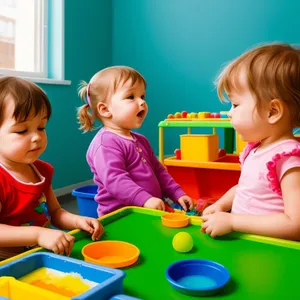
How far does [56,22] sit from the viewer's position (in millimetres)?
2553

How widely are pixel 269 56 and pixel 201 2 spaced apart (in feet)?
7.14

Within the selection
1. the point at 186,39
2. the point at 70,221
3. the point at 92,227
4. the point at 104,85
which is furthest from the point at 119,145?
the point at 186,39

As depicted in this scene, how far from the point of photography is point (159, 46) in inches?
115

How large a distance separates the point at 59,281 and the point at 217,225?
310 millimetres

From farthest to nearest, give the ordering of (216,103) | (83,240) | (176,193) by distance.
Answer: (216,103), (176,193), (83,240)

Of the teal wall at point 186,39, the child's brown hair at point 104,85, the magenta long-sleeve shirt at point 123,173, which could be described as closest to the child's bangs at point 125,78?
the child's brown hair at point 104,85

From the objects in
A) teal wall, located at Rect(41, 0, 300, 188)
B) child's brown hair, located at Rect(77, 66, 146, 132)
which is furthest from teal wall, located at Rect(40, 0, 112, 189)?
child's brown hair, located at Rect(77, 66, 146, 132)

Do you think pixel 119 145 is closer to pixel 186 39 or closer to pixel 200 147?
pixel 200 147

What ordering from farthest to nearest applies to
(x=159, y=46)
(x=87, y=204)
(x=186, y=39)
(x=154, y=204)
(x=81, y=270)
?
(x=159, y=46), (x=186, y=39), (x=87, y=204), (x=154, y=204), (x=81, y=270)

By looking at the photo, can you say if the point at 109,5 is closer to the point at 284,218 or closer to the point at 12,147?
the point at 12,147

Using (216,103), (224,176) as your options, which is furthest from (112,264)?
(216,103)

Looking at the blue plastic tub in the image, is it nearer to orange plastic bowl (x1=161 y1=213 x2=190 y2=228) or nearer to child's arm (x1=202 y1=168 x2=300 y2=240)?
orange plastic bowl (x1=161 y1=213 x2=190 y2=228)

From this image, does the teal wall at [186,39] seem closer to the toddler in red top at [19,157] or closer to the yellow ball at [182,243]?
the toddler in red top at [19,157]

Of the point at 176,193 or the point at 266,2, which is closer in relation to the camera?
the point at 176,193
